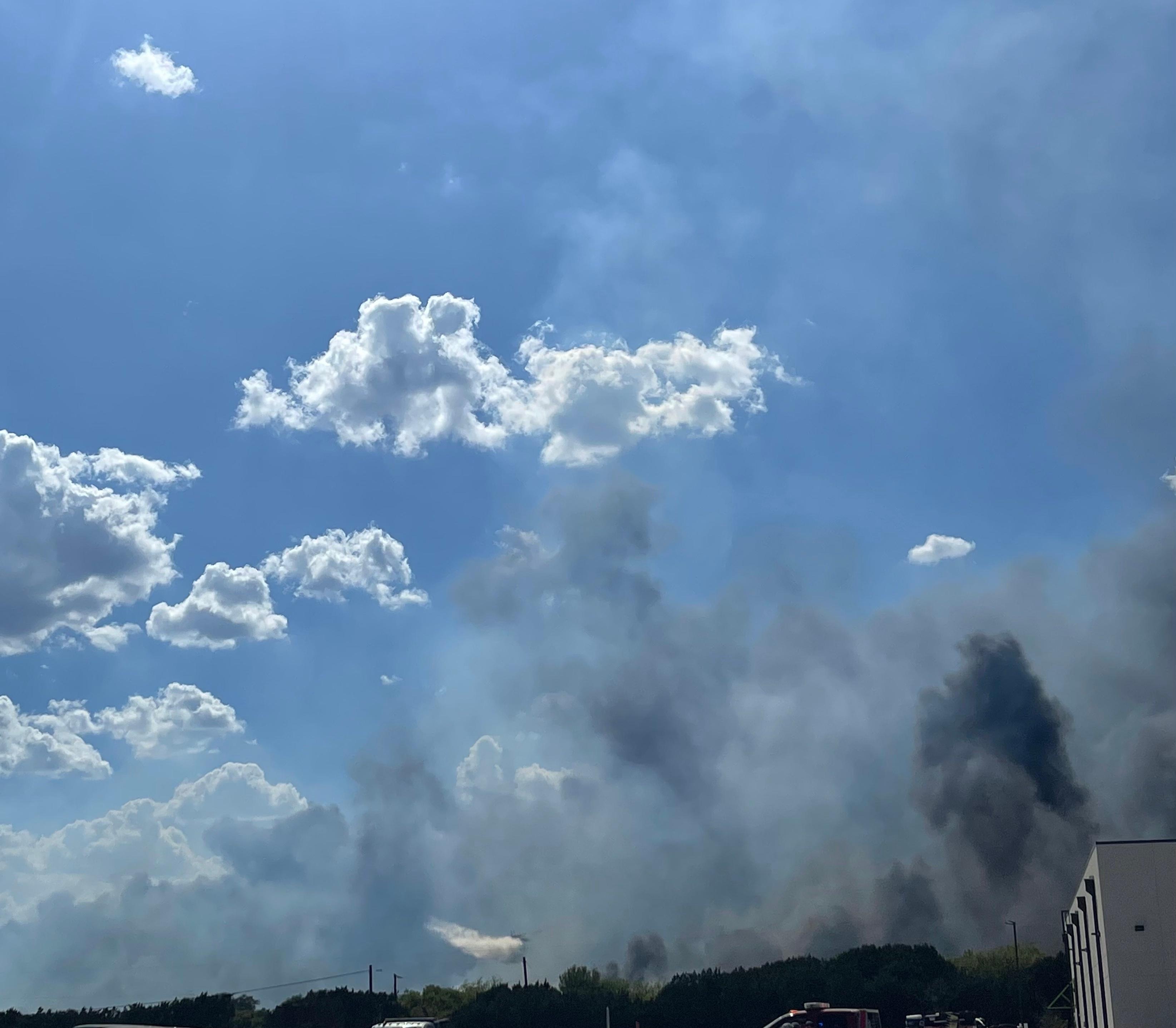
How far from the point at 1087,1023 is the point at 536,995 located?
54939 millimetres

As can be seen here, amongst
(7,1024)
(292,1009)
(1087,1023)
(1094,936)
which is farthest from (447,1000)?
(1094,936)

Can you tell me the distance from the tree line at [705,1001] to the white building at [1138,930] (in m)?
41.0

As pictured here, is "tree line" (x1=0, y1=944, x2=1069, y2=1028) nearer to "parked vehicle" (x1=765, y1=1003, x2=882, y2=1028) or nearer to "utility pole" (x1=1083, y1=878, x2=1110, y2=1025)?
"utility pole" (x1=1083, y1=878, x2=1110, y2=1025)

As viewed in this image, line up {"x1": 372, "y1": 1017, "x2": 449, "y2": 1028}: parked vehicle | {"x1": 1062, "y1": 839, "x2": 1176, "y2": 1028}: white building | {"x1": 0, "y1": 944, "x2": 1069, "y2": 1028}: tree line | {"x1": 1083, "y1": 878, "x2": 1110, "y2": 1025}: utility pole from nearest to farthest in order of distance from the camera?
{"x1": 372, "y1": 1017, "x2": 449, "y2": 1028}: parked vehicle < {"x1": 1062, "y1": 839, "x2": 1176, "y2": 1028}: white building < {"x1": 1083, "y1": 878, "x2": 1110, "y2": 1025}: utility pole < {"x1": 0, "y1": 944, "x2": 1069, "y2": 1028}: tree line

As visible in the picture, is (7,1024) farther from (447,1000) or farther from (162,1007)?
(447,1000)

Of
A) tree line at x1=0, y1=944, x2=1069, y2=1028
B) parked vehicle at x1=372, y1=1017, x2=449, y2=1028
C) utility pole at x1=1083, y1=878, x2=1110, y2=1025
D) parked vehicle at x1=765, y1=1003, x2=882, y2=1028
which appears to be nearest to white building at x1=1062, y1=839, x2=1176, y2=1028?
utility pole at x1=1083, y1=878, x2=1110, y2=1025

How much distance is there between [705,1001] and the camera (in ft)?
310

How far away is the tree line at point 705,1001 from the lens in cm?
9269

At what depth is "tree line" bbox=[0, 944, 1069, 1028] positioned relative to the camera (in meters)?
92.7

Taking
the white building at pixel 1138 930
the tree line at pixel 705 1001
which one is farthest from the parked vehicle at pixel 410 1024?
the tree line at pixel 705 1001

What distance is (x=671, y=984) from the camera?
104 metres

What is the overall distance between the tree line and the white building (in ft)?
135

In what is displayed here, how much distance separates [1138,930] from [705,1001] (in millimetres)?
57523

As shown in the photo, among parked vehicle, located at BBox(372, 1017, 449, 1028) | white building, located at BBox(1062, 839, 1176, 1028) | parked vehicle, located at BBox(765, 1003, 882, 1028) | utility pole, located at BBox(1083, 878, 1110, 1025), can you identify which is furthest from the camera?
utility pole, located at BBox(1083, 878, 1110, 1025)
